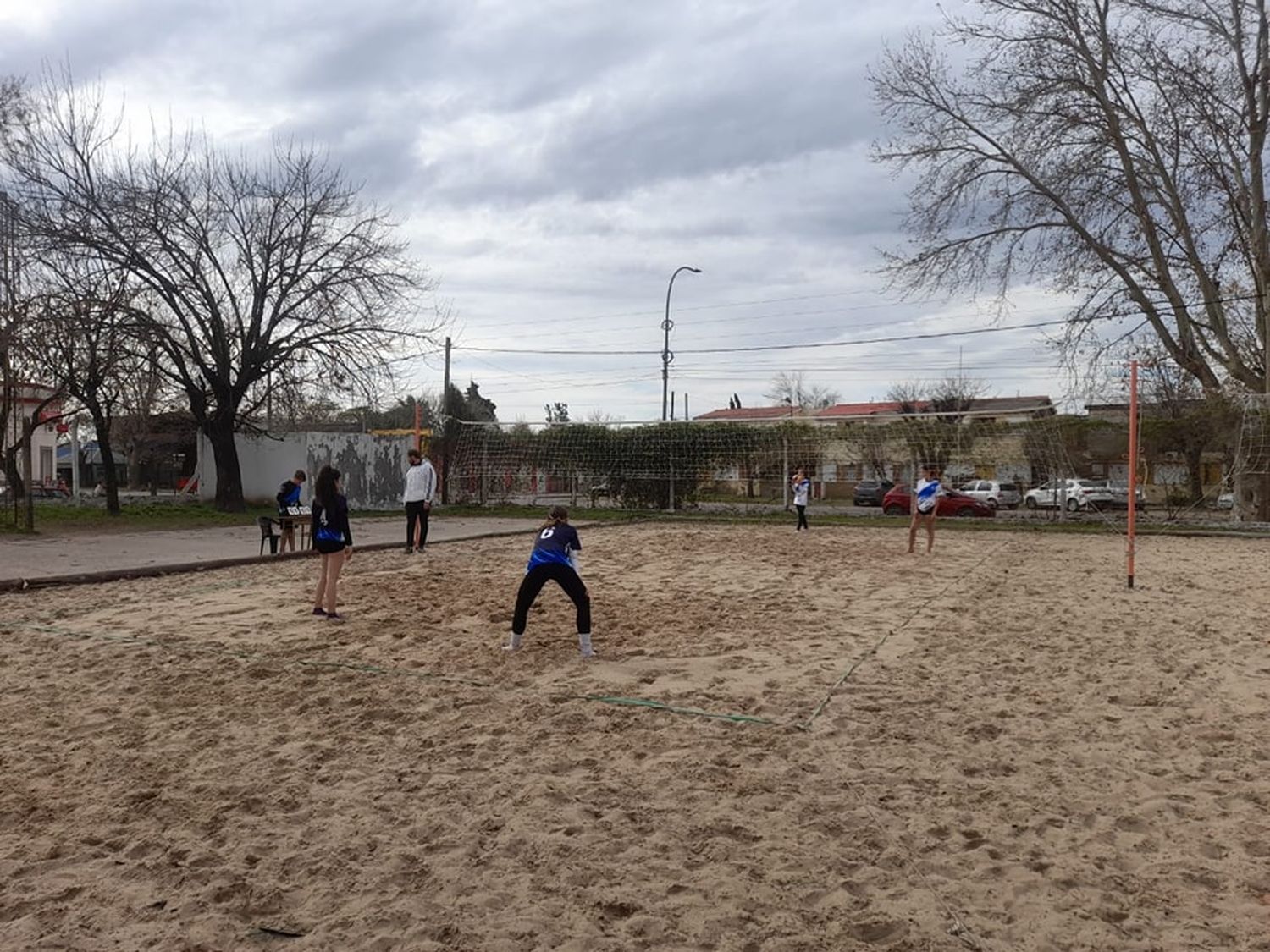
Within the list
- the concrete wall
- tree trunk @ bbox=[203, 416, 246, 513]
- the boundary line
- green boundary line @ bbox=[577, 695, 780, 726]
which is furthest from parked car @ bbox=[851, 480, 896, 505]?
green boundary line @ bbox=[577, 695, 780, 726]

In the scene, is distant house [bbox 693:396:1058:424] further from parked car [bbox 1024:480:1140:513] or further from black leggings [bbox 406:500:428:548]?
black leggings [bbox 406:500:428:548]

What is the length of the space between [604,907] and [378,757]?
1912mm

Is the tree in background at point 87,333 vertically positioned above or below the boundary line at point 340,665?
above

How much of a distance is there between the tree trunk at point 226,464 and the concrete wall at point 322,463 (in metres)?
1.70

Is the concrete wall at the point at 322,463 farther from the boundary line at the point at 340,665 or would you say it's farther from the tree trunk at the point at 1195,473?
the tree trunk at the point at 1195,473

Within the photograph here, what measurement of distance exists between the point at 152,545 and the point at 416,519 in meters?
4.83

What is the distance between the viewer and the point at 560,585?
22.7ft

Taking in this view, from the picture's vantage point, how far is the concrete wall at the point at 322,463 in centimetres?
2559

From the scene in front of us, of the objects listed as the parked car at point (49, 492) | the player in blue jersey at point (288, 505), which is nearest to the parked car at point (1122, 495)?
the player in blue jersey at point (288, 505)

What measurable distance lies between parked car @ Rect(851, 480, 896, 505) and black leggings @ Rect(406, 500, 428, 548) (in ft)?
47.7

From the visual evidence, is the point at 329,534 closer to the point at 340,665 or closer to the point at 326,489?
the point at 326,489

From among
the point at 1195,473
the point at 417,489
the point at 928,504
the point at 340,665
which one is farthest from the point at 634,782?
the point at 1195,473

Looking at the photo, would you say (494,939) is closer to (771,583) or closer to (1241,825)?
(1241,825)

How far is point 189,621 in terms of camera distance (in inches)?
322
